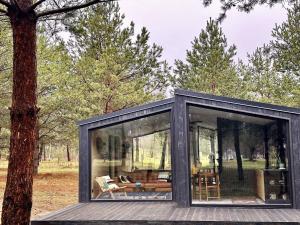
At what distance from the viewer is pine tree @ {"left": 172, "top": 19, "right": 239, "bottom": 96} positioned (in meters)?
20.9

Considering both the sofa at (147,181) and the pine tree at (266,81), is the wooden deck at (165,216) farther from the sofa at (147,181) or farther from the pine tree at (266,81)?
the pine tree at (266,81)

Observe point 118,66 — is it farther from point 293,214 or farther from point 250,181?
point 293,214

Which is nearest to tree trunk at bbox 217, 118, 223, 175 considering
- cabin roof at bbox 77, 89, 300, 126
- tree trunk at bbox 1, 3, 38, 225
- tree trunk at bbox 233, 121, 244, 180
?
tree trunk at bbox 233, 121, 244, 180

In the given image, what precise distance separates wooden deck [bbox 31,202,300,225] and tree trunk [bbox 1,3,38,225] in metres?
2.53

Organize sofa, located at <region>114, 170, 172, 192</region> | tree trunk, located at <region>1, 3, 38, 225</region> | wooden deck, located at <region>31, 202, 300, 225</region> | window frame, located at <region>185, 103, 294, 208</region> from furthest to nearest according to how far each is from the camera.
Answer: sofa, located at <region>114, 170, 172, 192</region> → window frame, located at <region>185, 103, 294, 208</region> → wooden deck, located at <region>31, 202, 300, 225</region> → tree trunk, located at <region>1, 3, 38, 225</region>

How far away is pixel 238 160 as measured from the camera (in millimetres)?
8695

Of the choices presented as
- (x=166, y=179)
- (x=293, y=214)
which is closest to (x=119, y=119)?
(x=166, y=179)

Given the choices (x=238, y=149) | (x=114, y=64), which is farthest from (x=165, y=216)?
(x=114, y=64)

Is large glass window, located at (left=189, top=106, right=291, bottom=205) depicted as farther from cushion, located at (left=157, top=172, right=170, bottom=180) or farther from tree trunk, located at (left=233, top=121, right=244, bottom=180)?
cushion, located at (left=157, top=172, right=170, bottom=180)

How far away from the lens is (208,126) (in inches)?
355

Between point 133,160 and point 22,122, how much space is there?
5457 mm

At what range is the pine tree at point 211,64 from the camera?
68.7ft

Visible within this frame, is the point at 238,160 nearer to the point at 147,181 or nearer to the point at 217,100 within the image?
the point at 217,100

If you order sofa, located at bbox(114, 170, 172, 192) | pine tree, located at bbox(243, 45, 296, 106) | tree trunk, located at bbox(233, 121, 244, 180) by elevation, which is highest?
pine tree, located at bbox(243, 45, 296, 106)
